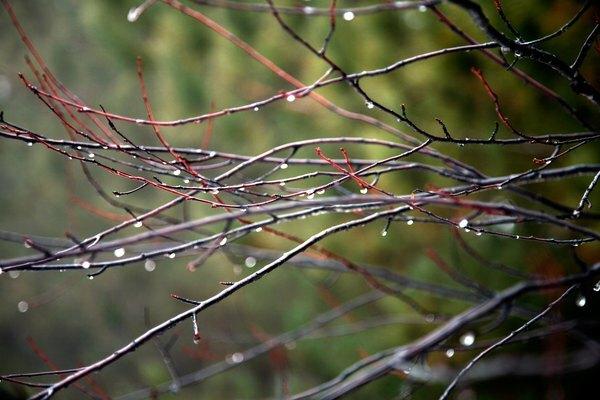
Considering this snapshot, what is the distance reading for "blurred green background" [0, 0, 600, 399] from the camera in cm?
204

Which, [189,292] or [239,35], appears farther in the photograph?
[189,292]

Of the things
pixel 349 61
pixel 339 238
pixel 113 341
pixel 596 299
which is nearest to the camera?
pixel 596 299

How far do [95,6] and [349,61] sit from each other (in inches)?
75.1

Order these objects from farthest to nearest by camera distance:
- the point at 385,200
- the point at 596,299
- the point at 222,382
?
1. the point at 222,382
2. the point at 596,299
3. the point at 385,200

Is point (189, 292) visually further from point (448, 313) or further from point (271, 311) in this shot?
point (448, 313)

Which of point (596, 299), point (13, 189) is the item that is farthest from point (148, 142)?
point (596, 299)

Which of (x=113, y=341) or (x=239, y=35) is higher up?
(x=239, y=35)

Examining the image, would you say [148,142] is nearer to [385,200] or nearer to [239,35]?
[239,35]

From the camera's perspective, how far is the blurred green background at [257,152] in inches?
80.2

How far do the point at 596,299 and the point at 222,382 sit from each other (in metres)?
2.88

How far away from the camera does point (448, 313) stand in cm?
213

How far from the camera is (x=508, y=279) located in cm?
211

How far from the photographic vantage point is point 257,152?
339cm

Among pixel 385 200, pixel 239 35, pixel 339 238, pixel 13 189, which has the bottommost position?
pixel 385 200
